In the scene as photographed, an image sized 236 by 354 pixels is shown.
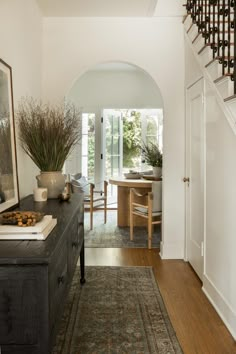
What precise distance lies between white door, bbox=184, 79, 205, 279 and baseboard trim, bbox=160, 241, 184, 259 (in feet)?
0.53

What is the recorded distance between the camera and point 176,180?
411 cm

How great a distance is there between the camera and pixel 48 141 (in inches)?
107

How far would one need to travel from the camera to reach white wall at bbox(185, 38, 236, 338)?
2.45 metres

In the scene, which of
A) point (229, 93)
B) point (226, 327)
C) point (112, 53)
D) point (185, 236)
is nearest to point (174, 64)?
point (112, 53)

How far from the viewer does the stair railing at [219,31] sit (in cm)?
250

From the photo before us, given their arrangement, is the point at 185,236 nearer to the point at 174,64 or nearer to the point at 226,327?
the point at 226,327

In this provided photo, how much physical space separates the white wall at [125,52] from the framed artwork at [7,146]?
1.59m

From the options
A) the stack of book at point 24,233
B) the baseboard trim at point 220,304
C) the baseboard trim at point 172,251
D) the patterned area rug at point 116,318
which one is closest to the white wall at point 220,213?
the baseboard trim at point 220,304

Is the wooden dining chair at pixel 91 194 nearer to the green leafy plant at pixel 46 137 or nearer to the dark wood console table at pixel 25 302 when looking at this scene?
the green leafy plant at pixel 46 137

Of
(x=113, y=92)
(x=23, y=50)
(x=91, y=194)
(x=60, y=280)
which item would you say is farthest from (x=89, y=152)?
(x=60, y=280)

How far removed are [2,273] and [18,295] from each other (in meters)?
0.10

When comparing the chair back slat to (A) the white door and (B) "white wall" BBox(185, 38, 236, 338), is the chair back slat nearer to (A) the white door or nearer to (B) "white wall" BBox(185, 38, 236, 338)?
(A) the white door

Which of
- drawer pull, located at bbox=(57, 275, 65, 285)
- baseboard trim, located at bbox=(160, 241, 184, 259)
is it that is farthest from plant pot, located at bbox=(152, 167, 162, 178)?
drawer pull, located at bbox=(57, 275, 65, 285)

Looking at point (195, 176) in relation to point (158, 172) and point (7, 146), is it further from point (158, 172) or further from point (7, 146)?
point (7, 146)
